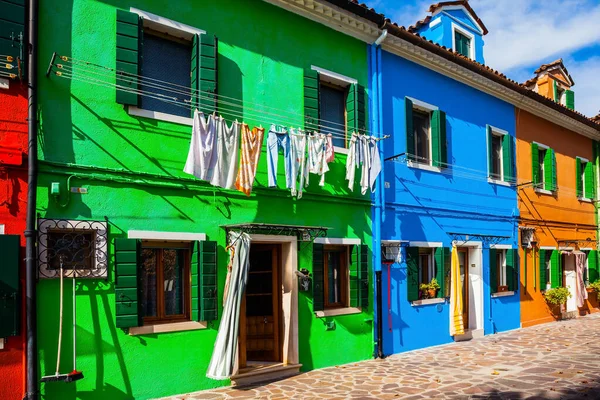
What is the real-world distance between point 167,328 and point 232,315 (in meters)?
0.93

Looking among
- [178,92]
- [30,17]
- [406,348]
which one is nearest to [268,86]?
[178,92]

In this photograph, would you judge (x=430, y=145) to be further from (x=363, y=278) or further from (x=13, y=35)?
(x=13, y=35)

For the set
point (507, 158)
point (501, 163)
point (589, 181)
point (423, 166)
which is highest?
point (507, 158)

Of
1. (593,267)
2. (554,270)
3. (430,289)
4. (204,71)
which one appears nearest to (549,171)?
(554,270)

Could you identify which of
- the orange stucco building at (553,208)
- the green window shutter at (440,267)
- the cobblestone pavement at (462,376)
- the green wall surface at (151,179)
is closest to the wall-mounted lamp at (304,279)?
the green wall surface at (151,179)

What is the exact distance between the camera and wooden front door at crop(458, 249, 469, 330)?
42.7ft

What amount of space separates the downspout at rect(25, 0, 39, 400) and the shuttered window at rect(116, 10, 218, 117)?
1.10 metres

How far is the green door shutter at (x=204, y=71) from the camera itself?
26.1 ft

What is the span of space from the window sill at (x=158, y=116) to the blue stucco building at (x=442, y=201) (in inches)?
167

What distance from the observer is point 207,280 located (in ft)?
25.4

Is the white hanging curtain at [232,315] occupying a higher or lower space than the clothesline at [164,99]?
lower

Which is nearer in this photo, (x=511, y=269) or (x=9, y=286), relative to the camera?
(x=9, y=286)

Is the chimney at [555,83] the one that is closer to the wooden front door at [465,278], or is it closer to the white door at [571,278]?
the white door at [571,278]

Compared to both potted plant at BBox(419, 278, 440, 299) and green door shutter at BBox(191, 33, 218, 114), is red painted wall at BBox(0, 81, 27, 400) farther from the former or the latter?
potted plant at BBox(419, 278, 440, 299)
